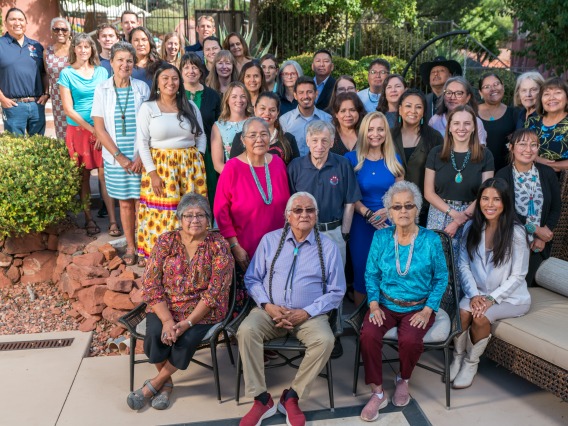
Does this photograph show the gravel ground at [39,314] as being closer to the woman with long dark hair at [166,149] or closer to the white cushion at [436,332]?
the woman with long dark hair at [166,149]

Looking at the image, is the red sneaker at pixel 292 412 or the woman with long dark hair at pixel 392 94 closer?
the red sneaker at pixel 292 412

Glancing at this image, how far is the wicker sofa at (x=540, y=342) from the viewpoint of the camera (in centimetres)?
353

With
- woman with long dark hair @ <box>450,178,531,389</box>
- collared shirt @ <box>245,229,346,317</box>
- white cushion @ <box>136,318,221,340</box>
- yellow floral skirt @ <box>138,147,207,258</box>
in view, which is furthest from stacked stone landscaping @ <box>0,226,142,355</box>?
woman with long dark hair @ <box>450,178,531,389</box>

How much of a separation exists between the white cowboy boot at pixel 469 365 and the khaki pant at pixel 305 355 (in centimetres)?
105

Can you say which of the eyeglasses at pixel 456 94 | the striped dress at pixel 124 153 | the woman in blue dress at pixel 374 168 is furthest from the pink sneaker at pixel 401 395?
the striped dress at pixel 124 153

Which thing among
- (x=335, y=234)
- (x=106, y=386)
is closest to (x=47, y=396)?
(x=106, y=386)

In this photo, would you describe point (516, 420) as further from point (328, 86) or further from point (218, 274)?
point (328, 86)

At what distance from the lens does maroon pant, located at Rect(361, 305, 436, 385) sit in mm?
3717

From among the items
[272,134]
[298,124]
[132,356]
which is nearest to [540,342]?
[272,134]

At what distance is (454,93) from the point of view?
5004 mm

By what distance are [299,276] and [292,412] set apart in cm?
85

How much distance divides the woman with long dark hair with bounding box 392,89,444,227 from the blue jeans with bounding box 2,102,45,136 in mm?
3873

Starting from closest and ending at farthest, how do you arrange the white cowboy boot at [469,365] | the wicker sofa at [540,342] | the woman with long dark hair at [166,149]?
the wicker sofa at [540,342] < the white cowboy boot at [469,365] < the woman with long dark hair at [166,149]

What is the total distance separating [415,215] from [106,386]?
2.43 metres
